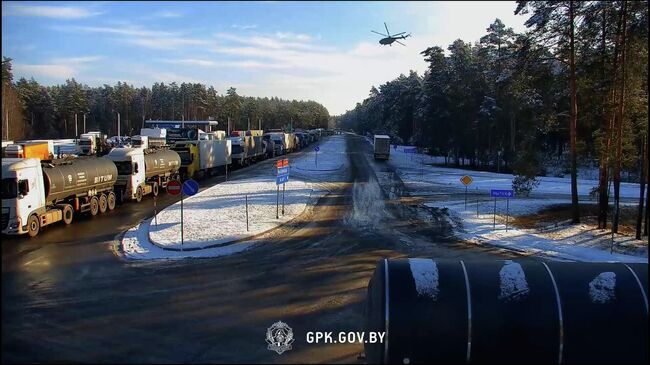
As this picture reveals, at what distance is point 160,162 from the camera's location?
3494 cm

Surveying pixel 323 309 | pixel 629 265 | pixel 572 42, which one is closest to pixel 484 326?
pixel 629 265

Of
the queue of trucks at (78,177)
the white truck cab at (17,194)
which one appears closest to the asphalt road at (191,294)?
the white truck cab at (17,194)

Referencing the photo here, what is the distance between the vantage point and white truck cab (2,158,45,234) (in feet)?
63.5

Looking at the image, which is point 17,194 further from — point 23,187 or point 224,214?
point 224,214

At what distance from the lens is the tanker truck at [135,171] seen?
30.2m

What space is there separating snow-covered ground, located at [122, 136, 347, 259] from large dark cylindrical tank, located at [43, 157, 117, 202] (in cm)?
345

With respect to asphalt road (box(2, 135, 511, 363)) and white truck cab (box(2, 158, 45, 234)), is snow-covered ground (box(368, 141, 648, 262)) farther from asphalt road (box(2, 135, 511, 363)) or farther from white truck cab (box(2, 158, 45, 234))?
white truck cab (box(2, 158, 45, 234))

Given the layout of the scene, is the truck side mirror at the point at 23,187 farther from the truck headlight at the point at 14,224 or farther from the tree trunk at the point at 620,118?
the tree trunk at the point at 620,118

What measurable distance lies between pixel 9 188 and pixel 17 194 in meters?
0.34

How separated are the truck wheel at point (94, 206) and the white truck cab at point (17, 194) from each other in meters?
4.71

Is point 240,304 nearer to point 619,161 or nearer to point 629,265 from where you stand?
point 629,265

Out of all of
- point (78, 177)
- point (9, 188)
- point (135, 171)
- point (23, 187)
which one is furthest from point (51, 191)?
point (135, 171)

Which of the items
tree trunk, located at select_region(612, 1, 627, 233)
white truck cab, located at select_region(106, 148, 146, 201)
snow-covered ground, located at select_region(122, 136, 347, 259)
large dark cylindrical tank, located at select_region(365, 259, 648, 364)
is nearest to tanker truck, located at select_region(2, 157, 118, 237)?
white truck cab, located at select_region(106, 148, 146, 201)

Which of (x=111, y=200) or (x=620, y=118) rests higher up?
(x=620, y=118)
